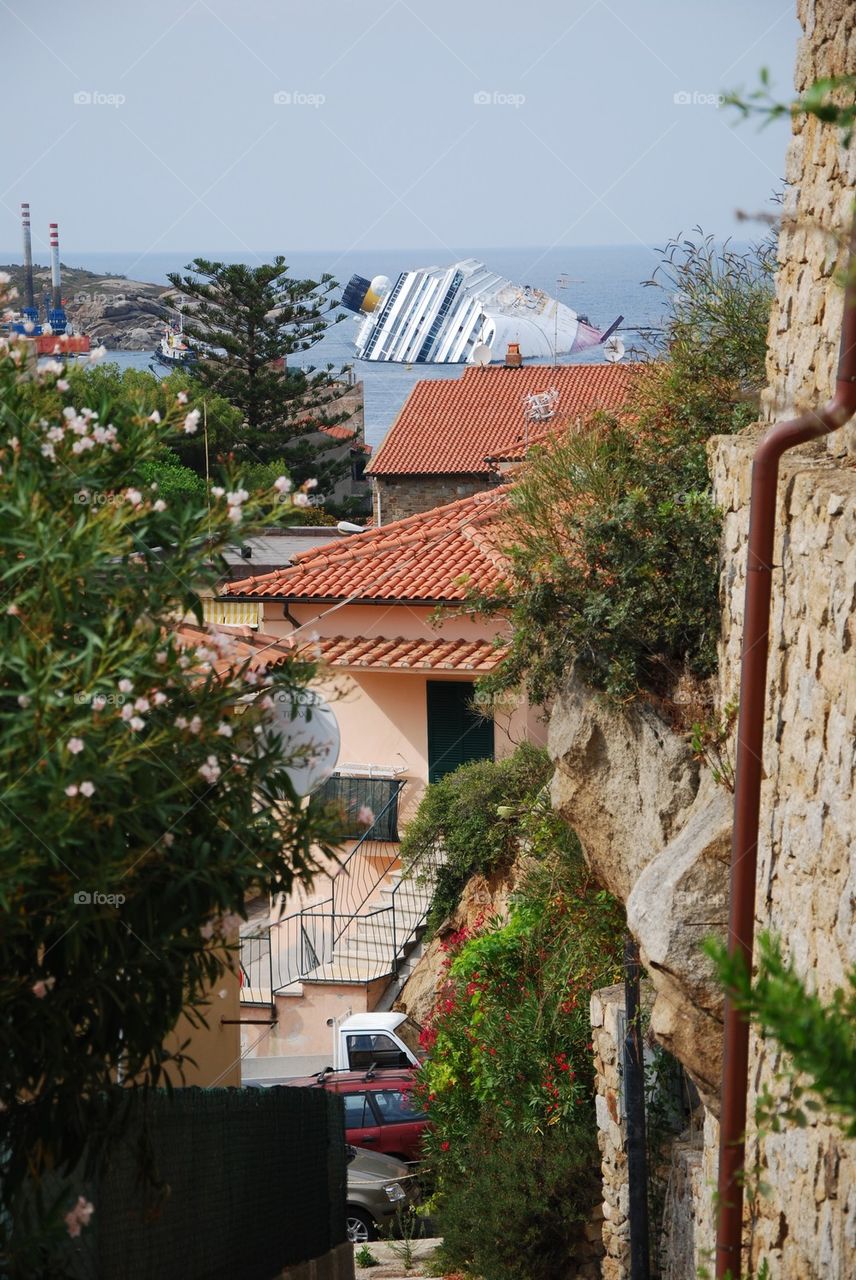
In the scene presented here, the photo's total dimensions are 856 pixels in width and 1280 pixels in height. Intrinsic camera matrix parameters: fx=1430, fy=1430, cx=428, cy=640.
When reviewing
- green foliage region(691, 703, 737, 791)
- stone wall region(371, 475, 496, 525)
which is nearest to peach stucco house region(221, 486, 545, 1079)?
green foliage region(691, 703, 737, 791)

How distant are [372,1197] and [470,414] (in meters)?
32.4

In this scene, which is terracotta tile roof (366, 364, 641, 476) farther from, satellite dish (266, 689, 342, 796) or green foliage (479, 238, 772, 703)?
satellite dish (266, 689, 342, 796)

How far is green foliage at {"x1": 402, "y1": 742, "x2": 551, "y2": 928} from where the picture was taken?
16.9 m

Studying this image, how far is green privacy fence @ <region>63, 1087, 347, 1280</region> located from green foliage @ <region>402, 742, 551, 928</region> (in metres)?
7.19

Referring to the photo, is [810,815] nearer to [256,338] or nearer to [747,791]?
[747,791]

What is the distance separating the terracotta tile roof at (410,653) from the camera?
19.3 m

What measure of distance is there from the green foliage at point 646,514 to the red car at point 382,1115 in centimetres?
719

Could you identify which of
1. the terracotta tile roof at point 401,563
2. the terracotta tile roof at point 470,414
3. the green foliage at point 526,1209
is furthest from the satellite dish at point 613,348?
the green foliage at point 526,1209

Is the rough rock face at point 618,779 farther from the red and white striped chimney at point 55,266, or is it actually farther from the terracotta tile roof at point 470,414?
the red and white striped chimney at point 55,266

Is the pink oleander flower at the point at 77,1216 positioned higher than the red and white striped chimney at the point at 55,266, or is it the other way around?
the red and white striped chimney at the point at 55,266

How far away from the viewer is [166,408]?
16.5 feet

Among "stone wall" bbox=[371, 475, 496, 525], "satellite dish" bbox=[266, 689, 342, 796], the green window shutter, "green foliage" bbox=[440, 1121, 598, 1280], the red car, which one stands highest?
"stone wall" bbox=[371, 475, 496, 525]

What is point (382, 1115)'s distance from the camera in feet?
50.5

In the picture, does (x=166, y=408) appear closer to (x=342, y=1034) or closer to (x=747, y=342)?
(x=747, y=342)
